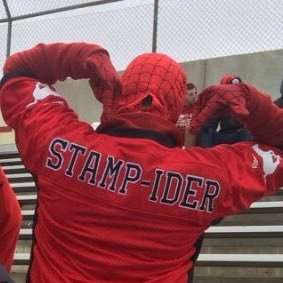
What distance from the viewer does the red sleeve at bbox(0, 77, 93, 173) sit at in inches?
50.3

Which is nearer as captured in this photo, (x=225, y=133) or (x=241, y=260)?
(x=225, y=133)

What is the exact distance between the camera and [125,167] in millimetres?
1229

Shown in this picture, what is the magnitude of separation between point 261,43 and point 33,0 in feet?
8.24

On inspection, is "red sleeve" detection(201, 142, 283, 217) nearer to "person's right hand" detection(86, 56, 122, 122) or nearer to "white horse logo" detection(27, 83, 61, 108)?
"person's right hand" detection(86, 56, 122, 122)

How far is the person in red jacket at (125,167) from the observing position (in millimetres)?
1228

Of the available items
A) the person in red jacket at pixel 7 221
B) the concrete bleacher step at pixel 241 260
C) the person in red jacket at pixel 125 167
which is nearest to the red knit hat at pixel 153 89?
the person in red jacket at pixel 125 167

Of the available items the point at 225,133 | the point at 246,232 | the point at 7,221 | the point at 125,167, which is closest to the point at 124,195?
the point at 125,167

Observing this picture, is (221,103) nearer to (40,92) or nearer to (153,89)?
(153,89)

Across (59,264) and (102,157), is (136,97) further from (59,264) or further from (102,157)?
(59,264)

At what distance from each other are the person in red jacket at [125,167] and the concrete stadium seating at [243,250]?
1683 mm

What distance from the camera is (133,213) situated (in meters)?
1.23

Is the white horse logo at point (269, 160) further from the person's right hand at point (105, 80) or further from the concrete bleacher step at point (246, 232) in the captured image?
the concrete bleacher step at point (246, 232)

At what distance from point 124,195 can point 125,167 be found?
53 mm

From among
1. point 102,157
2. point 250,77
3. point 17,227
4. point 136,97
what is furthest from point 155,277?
point 250,77
